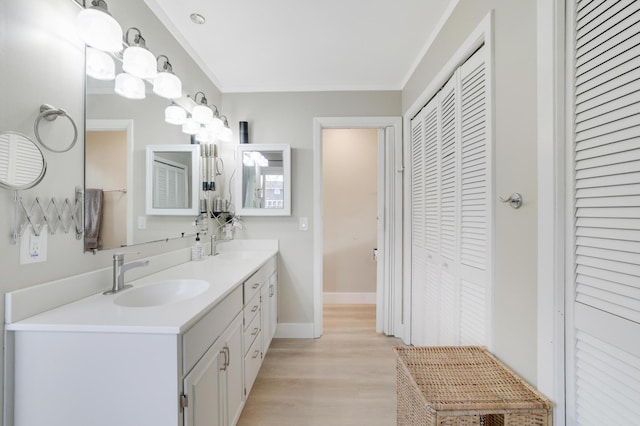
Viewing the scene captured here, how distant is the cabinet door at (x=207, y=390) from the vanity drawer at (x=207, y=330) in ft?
0.13

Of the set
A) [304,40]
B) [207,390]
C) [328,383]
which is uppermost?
[304,40]

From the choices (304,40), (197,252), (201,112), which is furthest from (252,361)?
(304,40)

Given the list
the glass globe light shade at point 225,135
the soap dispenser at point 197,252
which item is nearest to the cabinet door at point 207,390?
the soap dispenser at point 197,252

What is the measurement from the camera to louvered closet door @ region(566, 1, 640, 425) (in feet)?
2.16

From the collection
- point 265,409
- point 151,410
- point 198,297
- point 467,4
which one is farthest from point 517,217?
point 265,409

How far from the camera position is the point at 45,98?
96cm

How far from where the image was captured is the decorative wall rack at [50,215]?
34.3 inches

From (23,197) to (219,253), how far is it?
1.51 meters

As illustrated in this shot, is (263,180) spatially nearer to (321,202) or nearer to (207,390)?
(321,202)

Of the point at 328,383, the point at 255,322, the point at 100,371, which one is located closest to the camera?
the point at 100,371

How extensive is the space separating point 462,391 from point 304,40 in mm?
2209

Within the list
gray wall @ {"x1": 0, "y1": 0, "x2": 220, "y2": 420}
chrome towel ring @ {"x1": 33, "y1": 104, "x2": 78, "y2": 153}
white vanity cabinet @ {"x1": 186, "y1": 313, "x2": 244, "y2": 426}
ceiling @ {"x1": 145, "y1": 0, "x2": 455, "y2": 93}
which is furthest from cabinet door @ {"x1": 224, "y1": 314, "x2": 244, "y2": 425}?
ceiling @ {"x1": 145, "y1": 0, "x2": 455, "y2": 93}

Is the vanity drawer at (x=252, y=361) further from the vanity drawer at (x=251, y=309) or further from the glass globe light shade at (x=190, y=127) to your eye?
the glass globe light shade at (x=190, y=127)

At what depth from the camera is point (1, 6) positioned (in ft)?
2.71
